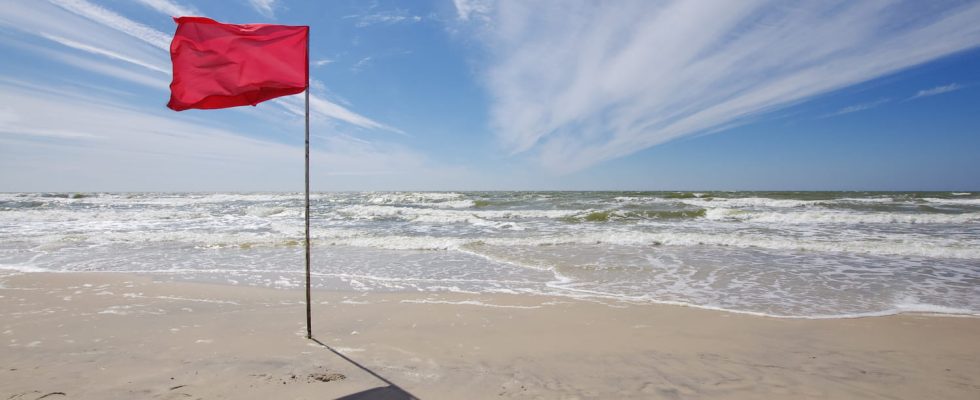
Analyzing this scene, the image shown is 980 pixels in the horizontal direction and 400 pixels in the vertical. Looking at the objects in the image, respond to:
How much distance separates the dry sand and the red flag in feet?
8.62

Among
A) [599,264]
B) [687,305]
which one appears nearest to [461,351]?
[687,305]

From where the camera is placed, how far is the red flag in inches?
175

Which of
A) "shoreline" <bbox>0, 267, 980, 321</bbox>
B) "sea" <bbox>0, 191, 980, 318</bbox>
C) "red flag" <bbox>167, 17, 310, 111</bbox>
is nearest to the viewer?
"red flag" <bbox>167, 17, 310, 111</bbox>

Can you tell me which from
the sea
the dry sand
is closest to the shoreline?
the sea

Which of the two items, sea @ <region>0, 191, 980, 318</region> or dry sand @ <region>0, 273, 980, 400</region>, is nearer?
dry sand @ <region>0, 273, 980, 400</region>

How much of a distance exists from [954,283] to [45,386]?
12.8 meters

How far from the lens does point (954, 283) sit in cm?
770

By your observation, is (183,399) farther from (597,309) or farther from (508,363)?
(597,309)

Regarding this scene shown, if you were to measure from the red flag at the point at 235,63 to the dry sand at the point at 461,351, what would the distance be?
8.62 ft

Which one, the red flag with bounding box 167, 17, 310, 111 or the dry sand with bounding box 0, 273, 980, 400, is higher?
the red flag with bounding box 167, 17, 310, 111

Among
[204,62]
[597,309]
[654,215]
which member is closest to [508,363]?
[597,309]

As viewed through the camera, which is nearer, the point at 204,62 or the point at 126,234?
the point at 204,62

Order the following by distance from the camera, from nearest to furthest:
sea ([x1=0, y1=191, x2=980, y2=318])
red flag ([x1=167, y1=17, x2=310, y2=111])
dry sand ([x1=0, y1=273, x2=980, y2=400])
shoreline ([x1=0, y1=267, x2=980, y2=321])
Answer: dry sand ([x1=0, y1=273, x2=980, y2=400])
red flag ([x1=167, y1=17, x2=310, y2=111])
shoreline ([x1=0, y1=267, x2=980, y2=321])
sea ([x1=0, y1=191, x2=980, y2=318])

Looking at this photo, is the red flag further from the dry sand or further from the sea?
the sea
